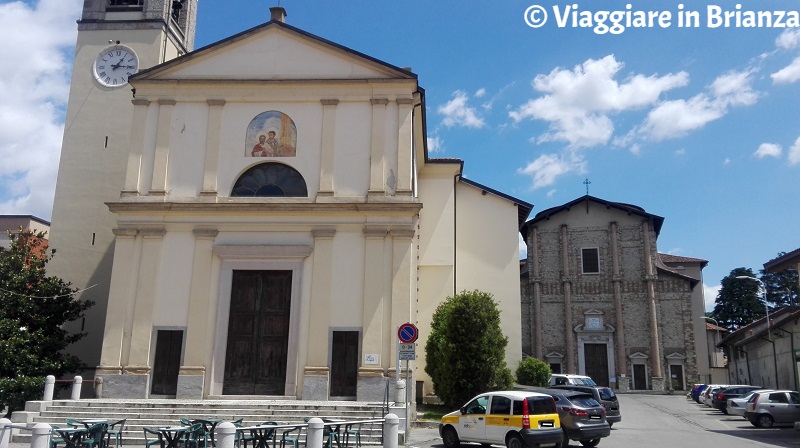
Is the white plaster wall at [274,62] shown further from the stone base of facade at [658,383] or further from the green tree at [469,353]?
the stone base of facade at [658,383]

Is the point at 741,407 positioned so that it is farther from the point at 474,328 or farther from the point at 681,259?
the point at 681,259

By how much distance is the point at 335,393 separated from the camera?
19359mm

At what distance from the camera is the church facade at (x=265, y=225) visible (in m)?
19.6

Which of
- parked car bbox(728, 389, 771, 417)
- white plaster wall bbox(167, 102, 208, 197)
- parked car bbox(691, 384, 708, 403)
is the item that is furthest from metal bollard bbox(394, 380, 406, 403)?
parked car bbox(691, 384, 708, 403)

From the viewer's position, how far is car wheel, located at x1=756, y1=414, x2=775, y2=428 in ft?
75.0

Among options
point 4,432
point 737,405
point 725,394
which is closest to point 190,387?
point 4,432

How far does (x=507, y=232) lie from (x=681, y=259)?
3181 centimetres

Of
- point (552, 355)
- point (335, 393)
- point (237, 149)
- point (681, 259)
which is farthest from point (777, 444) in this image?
point (681, 259)

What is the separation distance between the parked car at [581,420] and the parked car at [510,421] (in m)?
1.24

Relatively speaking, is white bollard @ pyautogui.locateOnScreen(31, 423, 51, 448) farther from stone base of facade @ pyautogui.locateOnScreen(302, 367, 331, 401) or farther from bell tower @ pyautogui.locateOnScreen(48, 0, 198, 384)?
bell tower @ pyautogui.locateOnScreen(48, 0, 198, 384)

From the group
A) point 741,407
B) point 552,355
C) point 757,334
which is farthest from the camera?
point 552,355

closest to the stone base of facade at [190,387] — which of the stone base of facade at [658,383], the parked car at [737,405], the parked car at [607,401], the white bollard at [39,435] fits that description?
the white bollard at [39,435]

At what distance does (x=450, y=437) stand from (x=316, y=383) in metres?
5.36

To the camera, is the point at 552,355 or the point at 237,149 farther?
the point at 552,355
